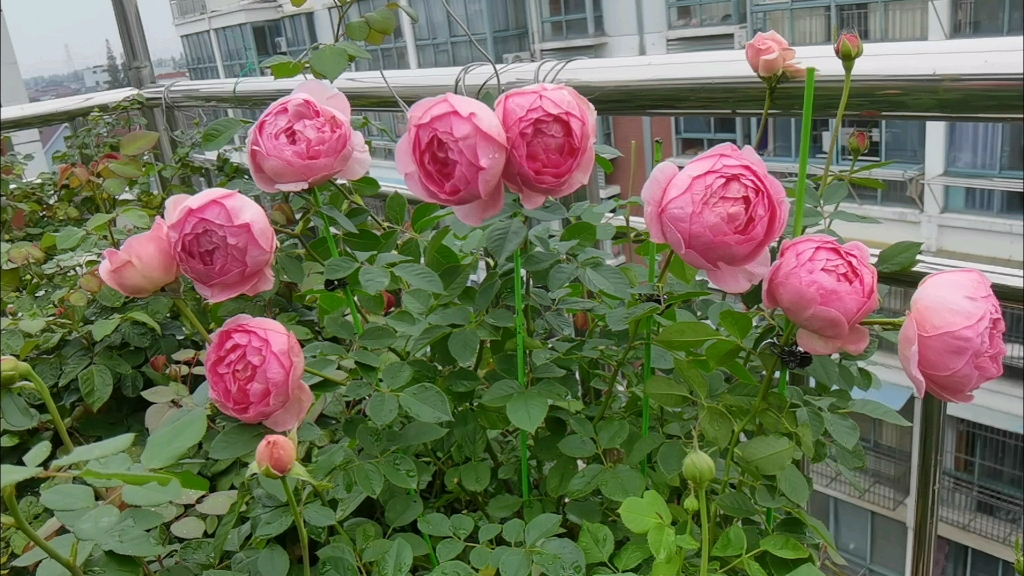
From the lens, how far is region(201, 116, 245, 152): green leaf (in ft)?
2.61

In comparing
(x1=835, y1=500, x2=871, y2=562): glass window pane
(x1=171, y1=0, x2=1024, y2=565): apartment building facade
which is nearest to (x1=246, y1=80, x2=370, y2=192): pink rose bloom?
(x1=171, y1=0, x2=1024, y2=565): apartment building facade

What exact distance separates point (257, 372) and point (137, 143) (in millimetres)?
940

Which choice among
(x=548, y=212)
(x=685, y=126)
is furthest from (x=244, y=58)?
(x=548, y=212)

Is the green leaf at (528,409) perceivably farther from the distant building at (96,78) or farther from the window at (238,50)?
the distant building at (96,78)

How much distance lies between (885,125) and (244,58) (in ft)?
3.69

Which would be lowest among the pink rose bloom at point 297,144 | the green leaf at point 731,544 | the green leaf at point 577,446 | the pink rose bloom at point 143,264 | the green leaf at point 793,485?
the green leaf at point 731,544

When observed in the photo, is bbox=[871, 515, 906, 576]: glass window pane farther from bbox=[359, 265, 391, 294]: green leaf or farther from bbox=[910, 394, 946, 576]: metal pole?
bbox=[359, 265, 391, 294]: green leaf

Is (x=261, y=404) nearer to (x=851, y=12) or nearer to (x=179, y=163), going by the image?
(x=851, y=12)

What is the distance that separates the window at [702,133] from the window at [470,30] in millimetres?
262

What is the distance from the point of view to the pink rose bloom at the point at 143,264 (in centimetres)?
59

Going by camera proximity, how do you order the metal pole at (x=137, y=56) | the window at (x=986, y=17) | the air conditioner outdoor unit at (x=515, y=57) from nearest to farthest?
the window at (x=986, y=17) → the air conditioner outdoor unit at (x=515, y=57) → the metal pole at (x=137, y=56)

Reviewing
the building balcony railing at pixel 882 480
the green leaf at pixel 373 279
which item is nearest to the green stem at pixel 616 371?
the green leaf at pixel 373 279

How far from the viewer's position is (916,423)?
872 millimetres

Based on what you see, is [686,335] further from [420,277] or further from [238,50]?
[238,50]
